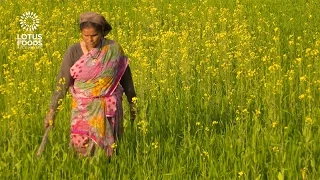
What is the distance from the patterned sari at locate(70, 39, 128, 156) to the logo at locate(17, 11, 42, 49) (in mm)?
4672

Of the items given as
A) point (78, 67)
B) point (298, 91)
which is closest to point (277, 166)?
point (78, 67)

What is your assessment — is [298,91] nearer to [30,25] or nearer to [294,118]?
[294,118]

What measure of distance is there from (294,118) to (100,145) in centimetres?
213

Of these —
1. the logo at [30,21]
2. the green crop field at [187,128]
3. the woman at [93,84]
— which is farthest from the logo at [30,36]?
the woman at [93,84]

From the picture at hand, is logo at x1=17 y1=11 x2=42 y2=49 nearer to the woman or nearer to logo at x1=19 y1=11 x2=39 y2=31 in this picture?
logo at x1=19 y1=11 x2=39 y2=31

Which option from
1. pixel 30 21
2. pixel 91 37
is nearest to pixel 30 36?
pixel 30 21

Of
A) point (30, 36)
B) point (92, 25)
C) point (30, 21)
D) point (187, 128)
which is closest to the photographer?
point (92, 25)

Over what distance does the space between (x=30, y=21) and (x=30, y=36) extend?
1.51 m

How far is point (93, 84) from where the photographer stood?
15.2 ft

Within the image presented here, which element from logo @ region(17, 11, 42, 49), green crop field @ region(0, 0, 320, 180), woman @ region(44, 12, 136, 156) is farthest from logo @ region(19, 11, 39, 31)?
woman @ region(44, 12, 136, 156)

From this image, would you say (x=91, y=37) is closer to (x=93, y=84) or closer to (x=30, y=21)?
(x=93, y=84)

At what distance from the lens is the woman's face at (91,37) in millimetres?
4582

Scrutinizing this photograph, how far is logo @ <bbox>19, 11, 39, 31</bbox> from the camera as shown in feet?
37.1

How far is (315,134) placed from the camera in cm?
534
